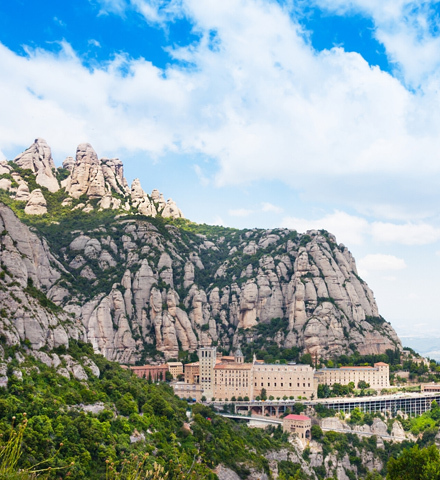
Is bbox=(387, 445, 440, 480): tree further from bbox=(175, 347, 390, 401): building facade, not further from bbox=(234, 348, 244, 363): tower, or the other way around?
bbox=(234, 348, 244, 363): tower

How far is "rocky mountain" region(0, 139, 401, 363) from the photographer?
146875mm

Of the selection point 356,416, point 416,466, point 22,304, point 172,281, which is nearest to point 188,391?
point 356,416

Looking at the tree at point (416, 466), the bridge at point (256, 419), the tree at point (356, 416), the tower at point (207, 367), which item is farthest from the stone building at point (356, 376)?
the tree at point (416, 466)

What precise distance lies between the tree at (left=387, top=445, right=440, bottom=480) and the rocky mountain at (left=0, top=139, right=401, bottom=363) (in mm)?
94007

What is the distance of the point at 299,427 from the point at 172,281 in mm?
69874

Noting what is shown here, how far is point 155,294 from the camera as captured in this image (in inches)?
6122

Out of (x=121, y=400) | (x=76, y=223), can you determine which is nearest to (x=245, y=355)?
(x=76, y=223)

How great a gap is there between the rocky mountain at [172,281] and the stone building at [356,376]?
12035 millimetres

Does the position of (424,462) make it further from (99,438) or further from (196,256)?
(196,256)

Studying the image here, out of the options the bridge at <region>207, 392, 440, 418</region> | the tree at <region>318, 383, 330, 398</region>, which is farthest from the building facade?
the bridge at <region>207, 392, 440, 418</region>

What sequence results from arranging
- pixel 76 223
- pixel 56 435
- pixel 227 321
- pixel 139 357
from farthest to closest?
pixel 76 223 → pixel 227 321 → pixel 139 357 → pixel 56 435

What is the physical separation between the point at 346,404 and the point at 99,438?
74081 millimetres

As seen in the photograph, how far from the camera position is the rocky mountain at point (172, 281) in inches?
5782

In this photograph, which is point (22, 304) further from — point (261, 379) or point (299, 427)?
point (261, 379)
